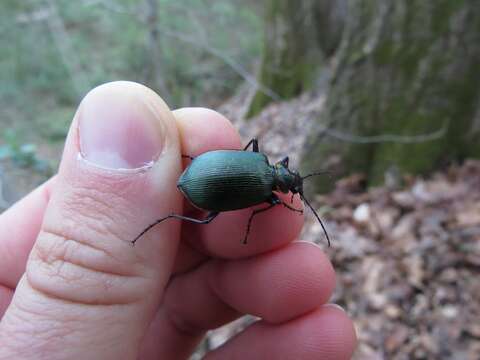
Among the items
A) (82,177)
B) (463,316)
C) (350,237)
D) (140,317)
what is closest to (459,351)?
(463,316)

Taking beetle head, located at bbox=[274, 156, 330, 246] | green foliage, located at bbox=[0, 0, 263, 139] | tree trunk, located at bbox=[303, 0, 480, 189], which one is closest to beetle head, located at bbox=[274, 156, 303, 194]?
beetle head, located at bbox=[274, 156, 330, 246]

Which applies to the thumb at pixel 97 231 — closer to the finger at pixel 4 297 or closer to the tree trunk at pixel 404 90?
the finger at pixel 4 297

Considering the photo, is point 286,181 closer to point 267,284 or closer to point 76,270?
point 267,284

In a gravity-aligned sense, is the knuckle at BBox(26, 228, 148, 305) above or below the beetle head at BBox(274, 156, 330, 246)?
above

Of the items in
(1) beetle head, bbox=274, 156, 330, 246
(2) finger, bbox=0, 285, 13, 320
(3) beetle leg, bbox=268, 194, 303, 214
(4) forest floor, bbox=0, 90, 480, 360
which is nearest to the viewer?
(2) finger, bbox=0, 285, 13, 320

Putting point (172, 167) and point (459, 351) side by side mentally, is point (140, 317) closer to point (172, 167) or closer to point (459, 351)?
point (172, 167)

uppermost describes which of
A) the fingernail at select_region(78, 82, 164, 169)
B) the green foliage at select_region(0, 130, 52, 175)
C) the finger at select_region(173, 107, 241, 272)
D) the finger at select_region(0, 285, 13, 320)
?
the fingernail at select_region(78, 82, 164, 169)

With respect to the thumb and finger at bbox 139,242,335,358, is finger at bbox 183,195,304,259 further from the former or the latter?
the thumb
